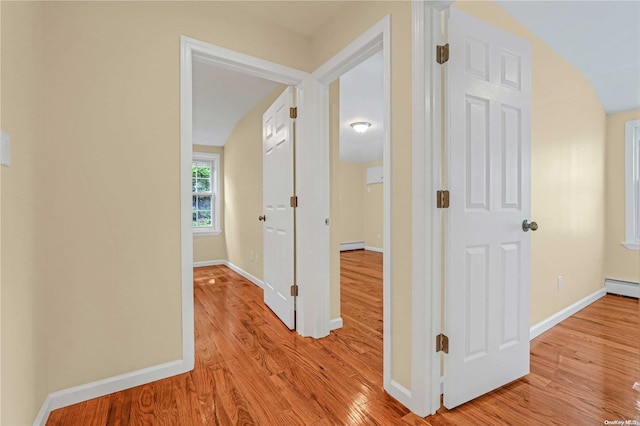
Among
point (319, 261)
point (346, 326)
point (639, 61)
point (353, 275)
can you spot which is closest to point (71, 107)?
point (319, 261)

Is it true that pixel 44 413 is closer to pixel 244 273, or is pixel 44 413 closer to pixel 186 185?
pixel 186 185

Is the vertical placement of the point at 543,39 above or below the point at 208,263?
above

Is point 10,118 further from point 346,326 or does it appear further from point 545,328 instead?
point 545,328

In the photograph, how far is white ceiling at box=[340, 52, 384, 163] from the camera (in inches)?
115

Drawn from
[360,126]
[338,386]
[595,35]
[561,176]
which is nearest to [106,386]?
[338,386]

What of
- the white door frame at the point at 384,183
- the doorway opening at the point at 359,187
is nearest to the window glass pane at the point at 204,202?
the doorway opening at the point at 359,187

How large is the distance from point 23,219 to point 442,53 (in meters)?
1.97

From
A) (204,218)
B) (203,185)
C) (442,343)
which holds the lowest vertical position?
(442,343)

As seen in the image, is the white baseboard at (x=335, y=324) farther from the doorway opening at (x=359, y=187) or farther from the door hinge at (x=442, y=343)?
the door hinge at (x=442, y=343)

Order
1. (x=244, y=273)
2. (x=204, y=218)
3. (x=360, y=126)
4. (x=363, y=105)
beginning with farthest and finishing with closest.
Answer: (x=204, y=218) → (x=360, y=126) → (x=244, y=273) → (x=363, y=105)

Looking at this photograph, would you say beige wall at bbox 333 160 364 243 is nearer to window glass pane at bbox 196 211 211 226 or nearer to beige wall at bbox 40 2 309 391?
window glass pane at bbox 196 211 211 226

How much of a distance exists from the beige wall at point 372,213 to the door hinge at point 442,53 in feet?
18.5

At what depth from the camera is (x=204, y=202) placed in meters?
5.39

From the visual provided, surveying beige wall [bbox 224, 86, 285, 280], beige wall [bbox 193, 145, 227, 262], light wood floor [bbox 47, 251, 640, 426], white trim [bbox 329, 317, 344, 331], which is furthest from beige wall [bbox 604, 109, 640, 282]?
beige wall [bbox 193, 145, 227, 262]
